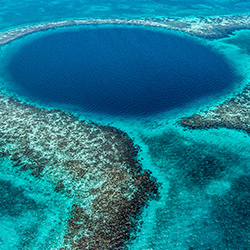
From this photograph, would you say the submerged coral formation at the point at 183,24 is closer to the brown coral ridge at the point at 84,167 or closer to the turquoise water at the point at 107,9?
the turquoise water at the point at 107,9

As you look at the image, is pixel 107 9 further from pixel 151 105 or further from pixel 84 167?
pixel 84 167

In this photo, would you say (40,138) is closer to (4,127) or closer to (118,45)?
(4,127)

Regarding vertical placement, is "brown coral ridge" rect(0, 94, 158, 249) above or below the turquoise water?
below

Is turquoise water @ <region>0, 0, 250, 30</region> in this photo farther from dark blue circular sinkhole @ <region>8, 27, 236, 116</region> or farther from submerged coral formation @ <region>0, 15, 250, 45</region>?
dark blue circular sinkhole @ <region>8, 27, 236, 116</region>

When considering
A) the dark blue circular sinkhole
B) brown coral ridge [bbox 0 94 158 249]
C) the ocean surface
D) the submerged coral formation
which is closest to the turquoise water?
the ocean surface

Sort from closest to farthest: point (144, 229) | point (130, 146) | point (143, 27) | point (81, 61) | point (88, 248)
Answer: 1. point (88, 248)
2. point (144, 229)
3. point (130, 146)
4. point (81, 61)
5. point (143, 27)

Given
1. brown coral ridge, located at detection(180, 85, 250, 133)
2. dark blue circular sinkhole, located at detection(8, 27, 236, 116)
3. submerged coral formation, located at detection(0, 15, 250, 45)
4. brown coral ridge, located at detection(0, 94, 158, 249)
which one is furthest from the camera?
submerged coral formation, located at detection(0, 15, 250, 45)

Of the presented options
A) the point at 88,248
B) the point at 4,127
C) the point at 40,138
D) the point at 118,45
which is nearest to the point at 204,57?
the point at 118,45
